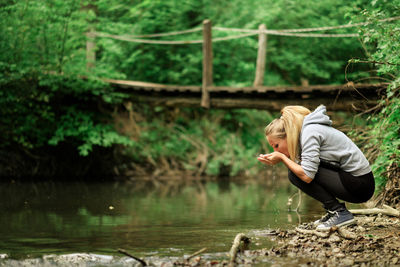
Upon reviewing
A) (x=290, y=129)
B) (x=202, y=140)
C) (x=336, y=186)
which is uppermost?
(x=290, y=129)

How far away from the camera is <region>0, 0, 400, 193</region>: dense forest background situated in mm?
→ 10883

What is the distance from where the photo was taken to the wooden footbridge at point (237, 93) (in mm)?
→ 9484

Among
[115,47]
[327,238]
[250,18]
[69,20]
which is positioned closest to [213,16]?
[250,18]

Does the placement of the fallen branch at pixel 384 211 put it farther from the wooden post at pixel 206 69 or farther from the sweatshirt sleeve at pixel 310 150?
the wooden post at pixel 206 69

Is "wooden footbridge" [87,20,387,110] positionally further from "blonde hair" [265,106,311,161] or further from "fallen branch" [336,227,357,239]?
"fallen branch" [336,227,357,239]

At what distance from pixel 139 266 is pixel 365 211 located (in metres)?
2.39

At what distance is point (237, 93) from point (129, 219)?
5.54m

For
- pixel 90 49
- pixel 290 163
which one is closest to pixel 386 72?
pixel 290 163

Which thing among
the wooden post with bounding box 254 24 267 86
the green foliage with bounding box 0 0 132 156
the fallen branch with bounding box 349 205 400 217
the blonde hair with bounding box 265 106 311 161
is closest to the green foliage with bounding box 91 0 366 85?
the green foliage with bounding box 0 0 132 156

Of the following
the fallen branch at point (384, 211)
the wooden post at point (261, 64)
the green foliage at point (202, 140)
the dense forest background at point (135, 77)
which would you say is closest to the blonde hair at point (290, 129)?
the fallen branch at point (384, 211)

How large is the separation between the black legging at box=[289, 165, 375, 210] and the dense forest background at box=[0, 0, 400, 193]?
5.68m

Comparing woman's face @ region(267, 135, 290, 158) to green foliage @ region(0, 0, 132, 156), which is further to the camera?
green foliage @ region(0, 0, 132, 156)

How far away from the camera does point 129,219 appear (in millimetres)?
5582

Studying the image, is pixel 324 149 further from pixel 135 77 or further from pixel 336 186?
pixel 135 77
